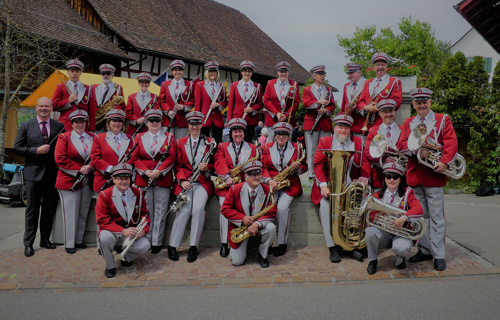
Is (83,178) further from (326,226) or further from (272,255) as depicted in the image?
(326,226)

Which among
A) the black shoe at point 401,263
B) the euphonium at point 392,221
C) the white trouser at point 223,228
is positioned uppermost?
the euphonium at point 392,221

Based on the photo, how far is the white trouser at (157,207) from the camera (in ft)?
23.9

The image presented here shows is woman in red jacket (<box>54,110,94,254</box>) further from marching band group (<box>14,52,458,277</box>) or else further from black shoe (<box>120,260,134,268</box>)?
black shoe (<box>120,260,134,268</box>)

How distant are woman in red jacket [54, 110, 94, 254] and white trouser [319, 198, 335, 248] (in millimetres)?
3809

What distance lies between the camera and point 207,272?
628 centimetres

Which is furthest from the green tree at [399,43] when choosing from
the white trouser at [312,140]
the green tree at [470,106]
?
the white trouser at [312,140]

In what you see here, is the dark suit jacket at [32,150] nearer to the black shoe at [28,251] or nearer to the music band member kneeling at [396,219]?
the black shoe at [28,251]

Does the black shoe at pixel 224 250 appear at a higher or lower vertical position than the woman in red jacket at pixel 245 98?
lower

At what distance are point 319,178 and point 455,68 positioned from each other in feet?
34.9

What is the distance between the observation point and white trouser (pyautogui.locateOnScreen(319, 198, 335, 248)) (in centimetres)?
683

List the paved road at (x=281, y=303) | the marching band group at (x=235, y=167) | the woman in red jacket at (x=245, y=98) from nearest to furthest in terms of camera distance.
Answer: the paved road at (x=281, y=303), the marching band group at (x=235, y=167), the woman in red jacket at (x=245, y=98)

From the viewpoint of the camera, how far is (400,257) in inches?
246

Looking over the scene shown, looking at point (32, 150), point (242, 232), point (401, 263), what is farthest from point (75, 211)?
point (401, 263)

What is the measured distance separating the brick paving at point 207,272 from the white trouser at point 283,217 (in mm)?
307
